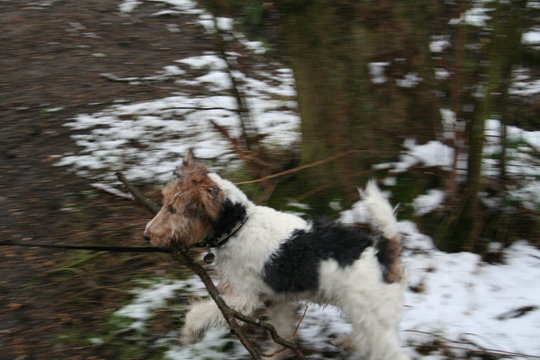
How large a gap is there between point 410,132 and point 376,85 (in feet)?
2.12

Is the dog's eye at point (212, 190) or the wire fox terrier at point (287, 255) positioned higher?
the dog's eye at point (212, 190)

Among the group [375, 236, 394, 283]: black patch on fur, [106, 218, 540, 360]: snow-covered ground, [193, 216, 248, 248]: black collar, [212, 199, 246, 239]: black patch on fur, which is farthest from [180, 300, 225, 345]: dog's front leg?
[375, 236, 394, 283]: black patch on fur

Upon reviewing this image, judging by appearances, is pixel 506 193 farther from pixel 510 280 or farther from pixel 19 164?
pixel 19 164

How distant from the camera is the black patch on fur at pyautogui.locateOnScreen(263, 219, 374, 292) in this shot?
396cm

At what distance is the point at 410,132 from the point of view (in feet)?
18.6

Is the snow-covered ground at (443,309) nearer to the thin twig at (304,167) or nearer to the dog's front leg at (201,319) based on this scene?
the dog's front leg at (201,319)

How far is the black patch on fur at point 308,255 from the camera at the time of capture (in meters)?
3.96

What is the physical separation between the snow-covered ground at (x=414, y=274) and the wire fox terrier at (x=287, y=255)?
60cm

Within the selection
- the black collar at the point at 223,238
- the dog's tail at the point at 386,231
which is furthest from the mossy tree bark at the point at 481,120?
the black collar at the point at 223,238

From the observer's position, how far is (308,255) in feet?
13.1

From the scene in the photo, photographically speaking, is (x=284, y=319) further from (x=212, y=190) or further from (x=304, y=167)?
(x=304, y=167)

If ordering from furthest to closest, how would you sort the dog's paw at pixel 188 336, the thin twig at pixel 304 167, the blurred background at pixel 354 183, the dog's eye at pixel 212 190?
the thin twig at pixel 304 167, the blurred background at pixel 354 183, the dog's paw at pixel 188 336, the dog's eye at pixel 212 190

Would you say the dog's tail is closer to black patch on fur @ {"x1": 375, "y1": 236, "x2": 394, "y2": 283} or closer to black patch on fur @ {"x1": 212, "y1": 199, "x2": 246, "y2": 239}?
black patch on fur @ {"x1": 375, "y1": 236, "x2": 394, "y2": 283}

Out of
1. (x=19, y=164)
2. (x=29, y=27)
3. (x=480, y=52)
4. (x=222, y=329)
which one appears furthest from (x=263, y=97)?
(x=29, y=27)
